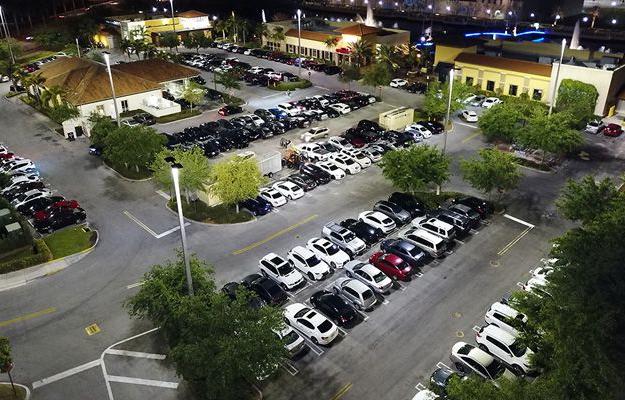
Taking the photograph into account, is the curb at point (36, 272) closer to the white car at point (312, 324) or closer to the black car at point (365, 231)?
the white car at point (312, 324)

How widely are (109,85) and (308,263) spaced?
39340 millimetres

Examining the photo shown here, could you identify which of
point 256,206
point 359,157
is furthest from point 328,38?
point 256,206

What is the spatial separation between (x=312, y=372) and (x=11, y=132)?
162 feet

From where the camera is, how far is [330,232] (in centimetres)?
3491

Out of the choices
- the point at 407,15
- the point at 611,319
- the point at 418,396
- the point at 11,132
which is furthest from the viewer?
the point at 407,15

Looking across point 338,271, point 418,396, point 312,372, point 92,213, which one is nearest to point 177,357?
point 312,372

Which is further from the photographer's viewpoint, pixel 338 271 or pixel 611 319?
pixel 338 271

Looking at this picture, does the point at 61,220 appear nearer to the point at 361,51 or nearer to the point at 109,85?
the point at 109,85

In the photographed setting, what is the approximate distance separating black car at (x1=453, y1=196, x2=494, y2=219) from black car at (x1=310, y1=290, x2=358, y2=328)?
599 inches

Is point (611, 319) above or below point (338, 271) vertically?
above

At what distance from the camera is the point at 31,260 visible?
3294cm

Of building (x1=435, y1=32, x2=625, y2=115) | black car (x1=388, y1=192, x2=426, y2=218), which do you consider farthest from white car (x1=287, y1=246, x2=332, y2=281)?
building (x1=435, y1=32, x2=625, y2=115)

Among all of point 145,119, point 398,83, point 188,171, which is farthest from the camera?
point 398,83

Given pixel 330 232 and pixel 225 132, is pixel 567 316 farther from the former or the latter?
pixel 225 132
